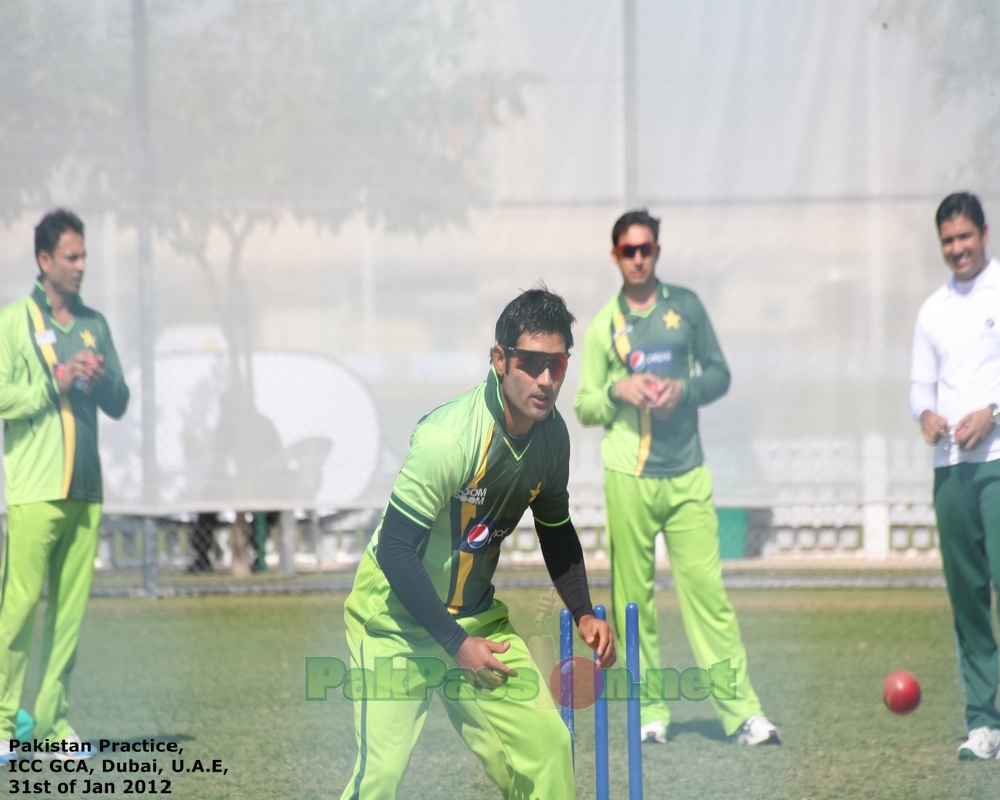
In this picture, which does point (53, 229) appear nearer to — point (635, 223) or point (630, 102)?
point (635, 223)

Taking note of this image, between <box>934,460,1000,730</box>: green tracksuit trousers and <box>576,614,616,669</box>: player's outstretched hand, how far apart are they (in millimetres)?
2577

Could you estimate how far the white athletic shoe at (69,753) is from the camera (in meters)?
A: 5.38

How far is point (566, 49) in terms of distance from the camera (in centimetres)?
959

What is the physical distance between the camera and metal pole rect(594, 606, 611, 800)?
3545 millimetres

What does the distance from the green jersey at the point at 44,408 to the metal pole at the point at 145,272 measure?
4.00 meters

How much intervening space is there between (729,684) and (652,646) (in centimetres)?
38

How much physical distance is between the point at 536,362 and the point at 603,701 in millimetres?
1007

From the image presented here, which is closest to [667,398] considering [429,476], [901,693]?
[901,693]

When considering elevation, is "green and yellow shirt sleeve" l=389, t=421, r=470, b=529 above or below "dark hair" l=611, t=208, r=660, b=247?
below

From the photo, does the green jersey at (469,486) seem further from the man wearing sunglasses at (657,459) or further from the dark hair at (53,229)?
the dark hair at (53,229)

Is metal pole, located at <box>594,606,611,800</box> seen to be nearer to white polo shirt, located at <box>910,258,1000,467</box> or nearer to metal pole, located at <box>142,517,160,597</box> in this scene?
white polo shirt, located at <box>910,258,1000,467</box>

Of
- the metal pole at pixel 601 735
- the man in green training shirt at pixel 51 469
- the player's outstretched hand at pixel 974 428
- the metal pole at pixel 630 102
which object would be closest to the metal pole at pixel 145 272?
the metal pole at pixel 630 102

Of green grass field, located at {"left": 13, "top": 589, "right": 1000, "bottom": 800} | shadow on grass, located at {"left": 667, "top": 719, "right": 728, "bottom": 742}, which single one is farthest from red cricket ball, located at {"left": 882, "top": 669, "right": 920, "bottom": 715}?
shadow on grass, located at {"left": 667, "top": 719, "right": 728, "bottom": 742}

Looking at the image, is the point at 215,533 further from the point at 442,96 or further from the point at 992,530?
the point at 992,530
